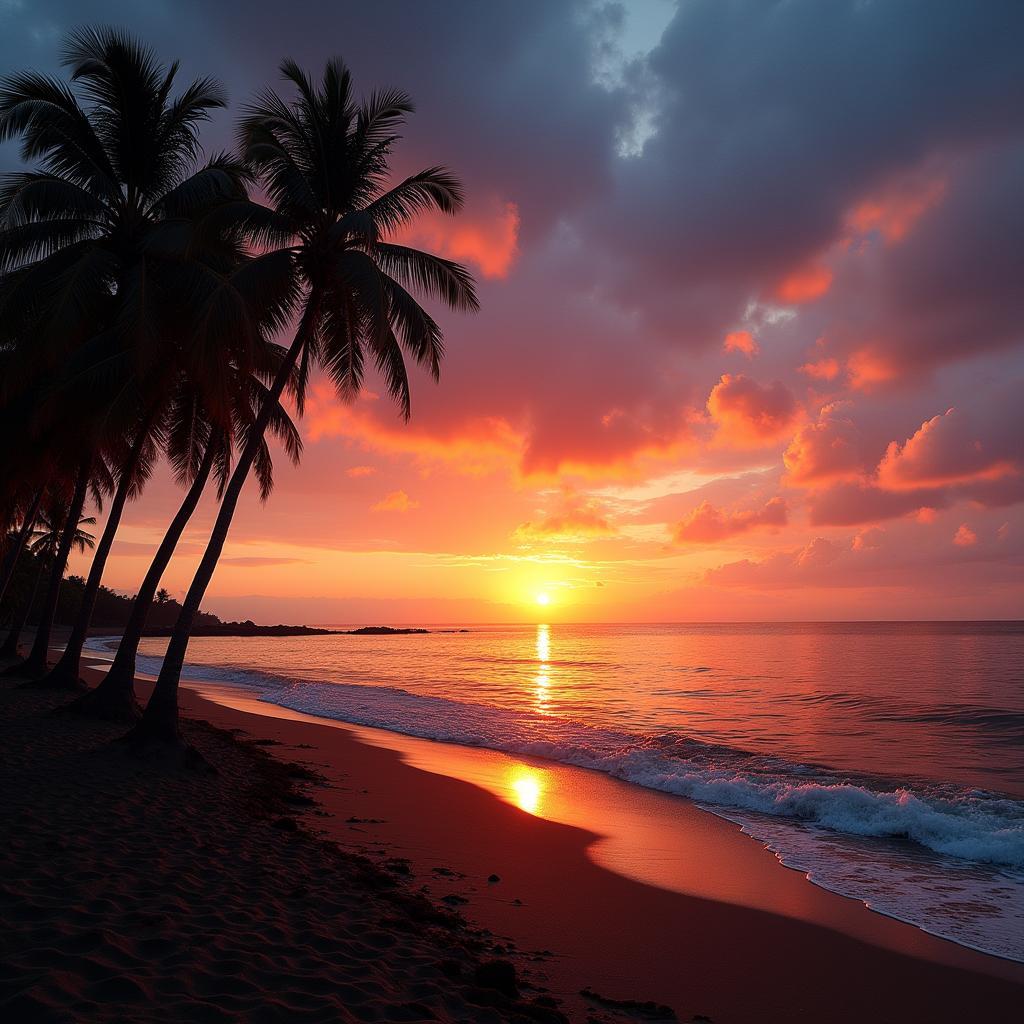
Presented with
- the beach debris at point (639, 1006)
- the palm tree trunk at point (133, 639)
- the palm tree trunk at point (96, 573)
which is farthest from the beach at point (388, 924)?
the palm tree trunk at point (96, 573)

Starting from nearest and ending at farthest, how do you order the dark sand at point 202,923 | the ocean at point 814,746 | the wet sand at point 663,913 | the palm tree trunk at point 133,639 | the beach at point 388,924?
the dark sand at point 202,923 < the beach at point 388,924 < the wet sand at point 663,913 < the ocean at point 814,746 < the palm tree trunk at point 133,639

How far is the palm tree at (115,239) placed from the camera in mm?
11438

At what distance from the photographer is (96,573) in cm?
1384

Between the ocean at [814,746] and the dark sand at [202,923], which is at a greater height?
the dark sand at [202,923]

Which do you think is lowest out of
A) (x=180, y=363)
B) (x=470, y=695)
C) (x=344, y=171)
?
(x=470, y=695)

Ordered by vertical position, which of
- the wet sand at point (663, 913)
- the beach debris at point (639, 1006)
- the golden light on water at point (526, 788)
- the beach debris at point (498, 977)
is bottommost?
the golden light on water at point (526, 788)

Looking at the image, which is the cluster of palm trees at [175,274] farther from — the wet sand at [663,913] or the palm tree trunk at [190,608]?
the wet sand at [663,913]

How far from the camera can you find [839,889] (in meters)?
7.01

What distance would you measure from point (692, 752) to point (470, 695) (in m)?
13.4

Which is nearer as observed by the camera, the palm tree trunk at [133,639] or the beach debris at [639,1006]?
the beach debris at [639,1006]

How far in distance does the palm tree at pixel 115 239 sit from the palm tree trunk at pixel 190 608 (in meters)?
1.22

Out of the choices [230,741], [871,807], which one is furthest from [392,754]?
[871,807]

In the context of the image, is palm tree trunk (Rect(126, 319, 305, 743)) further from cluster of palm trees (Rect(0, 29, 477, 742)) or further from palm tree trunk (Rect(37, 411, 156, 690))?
palm tree trunk (Rect(37, 411, 156, 690))

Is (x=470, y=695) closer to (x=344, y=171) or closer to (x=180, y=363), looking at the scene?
(x=180, y=363)
